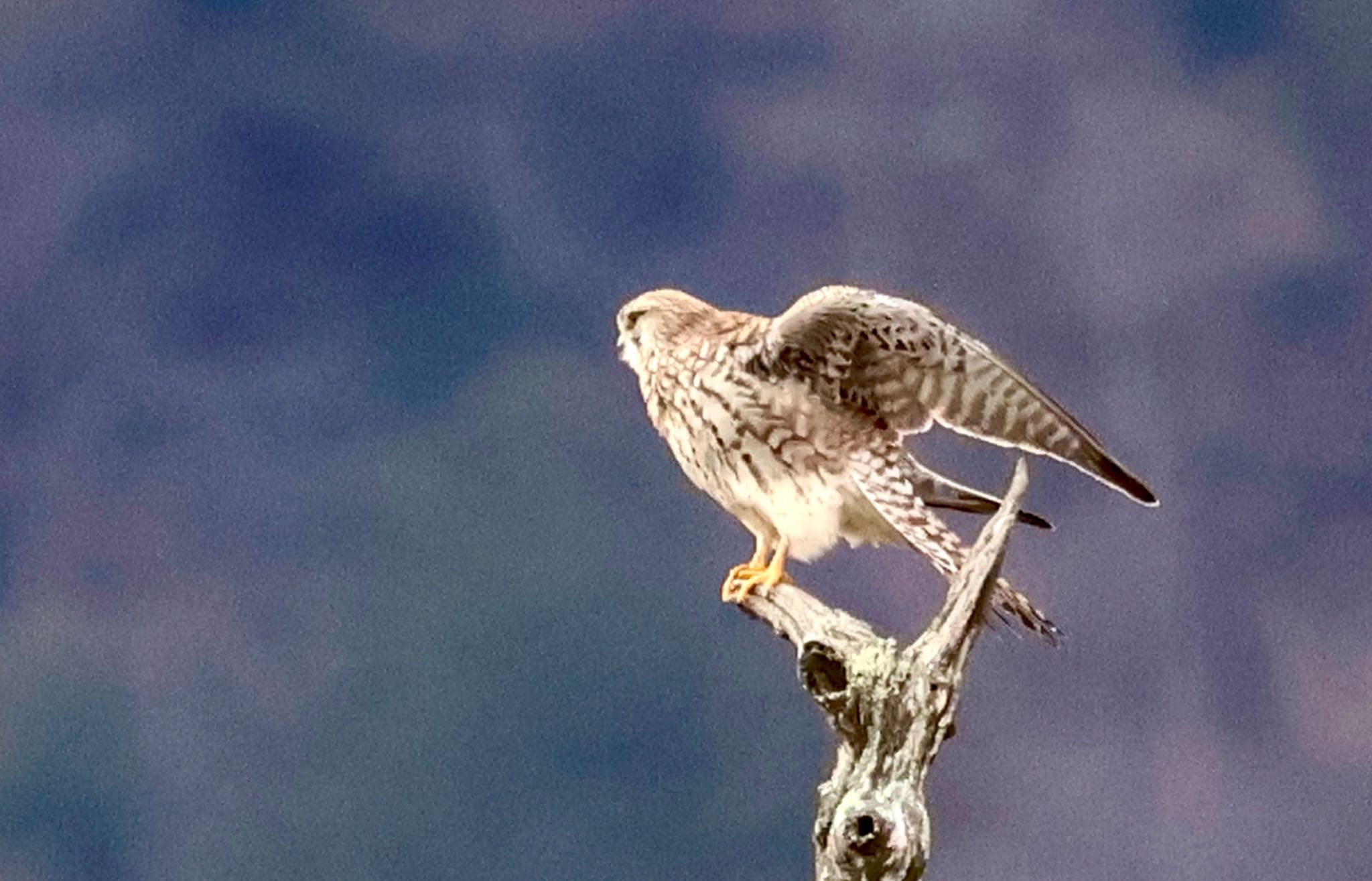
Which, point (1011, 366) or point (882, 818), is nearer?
point (882, 818)

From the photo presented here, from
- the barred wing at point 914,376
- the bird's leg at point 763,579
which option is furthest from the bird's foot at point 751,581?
the barred wing at point 914,376

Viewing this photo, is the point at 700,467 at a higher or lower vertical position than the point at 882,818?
higher

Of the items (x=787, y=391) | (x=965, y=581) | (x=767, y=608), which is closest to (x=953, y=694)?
(x=965, y=581)

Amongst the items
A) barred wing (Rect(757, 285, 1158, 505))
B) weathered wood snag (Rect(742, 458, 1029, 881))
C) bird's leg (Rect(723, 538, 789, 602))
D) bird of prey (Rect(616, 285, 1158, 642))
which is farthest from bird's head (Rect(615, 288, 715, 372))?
weathered wood snag (Rect(742, 458, 1029, 881))

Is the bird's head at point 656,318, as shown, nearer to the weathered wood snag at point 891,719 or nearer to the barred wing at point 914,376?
the barred wing at point 914,376

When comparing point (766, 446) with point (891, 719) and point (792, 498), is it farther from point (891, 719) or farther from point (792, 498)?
point (891, 719)

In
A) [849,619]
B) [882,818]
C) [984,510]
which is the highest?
[984,510]

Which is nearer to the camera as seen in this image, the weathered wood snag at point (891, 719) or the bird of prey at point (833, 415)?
the weathered wood snag at point (891, 719)

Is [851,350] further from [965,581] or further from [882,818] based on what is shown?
[882,818]
